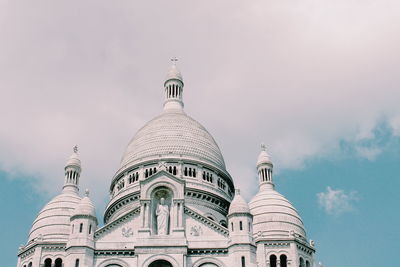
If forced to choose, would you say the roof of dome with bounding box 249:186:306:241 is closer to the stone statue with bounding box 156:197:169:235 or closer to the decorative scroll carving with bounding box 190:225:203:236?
the decorative scroll carving with bounding box 190:225:203:236

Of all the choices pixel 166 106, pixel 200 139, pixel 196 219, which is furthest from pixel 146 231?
pixel 166 106

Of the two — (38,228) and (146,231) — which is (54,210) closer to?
(38,228)

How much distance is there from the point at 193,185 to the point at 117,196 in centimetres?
749

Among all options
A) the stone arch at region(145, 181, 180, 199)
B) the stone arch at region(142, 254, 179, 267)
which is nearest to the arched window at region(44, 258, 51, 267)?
the stone arch at region(145, 181, 180, 199)

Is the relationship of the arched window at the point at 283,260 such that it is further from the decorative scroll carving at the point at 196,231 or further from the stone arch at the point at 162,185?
the stone arch at the point at 162,185

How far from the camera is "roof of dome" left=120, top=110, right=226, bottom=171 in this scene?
6366 centimetres

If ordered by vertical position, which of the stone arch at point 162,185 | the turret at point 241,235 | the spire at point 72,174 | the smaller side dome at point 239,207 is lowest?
the turret at point 241,235

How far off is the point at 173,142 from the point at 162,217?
1713cm

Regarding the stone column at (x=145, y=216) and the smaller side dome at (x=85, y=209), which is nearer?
the stone column at (x=145, y=216)

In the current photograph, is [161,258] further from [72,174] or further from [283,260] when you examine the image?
[72,174]

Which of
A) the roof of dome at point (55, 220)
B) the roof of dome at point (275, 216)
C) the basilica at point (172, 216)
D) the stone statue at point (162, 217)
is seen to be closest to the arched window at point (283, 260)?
the basilica at point (172, 216)

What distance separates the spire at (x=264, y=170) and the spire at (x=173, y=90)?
11881mm

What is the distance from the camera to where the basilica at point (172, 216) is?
46.2 m

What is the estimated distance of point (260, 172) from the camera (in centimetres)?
6359
